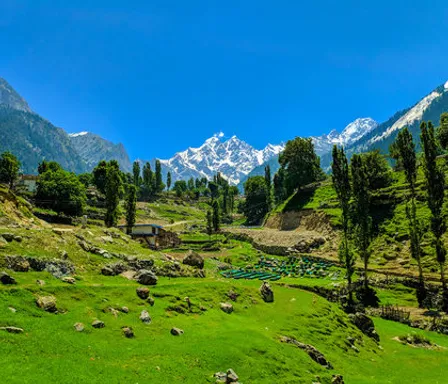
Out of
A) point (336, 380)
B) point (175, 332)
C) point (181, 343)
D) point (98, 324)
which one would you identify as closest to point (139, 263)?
point (175, 332)

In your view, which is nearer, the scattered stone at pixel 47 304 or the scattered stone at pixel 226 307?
the scattered stone at pixel 47 304

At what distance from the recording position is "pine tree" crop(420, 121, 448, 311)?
53875 millimetres

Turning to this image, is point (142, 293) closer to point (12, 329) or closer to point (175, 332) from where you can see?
point (175, 332)

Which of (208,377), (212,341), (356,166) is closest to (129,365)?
(208,377)

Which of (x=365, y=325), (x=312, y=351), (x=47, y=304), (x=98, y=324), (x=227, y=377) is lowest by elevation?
(x=365, y=325)

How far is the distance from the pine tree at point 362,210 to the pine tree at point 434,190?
1040cm

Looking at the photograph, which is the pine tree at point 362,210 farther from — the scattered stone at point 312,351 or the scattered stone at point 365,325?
the scattered stone at point 312,351

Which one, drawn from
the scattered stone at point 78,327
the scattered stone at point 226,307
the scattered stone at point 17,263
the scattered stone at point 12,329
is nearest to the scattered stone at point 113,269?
the scattered stone at point 17,263

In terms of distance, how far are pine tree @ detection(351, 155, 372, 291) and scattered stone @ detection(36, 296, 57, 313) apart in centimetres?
5242

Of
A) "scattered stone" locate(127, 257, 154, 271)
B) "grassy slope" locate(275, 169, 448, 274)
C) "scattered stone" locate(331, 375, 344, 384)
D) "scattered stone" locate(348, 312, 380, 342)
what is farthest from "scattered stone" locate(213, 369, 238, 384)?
"grassy slope" locate(275, 169, 448, 274)

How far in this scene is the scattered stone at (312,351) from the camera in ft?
83.1

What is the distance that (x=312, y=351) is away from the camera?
2581cm

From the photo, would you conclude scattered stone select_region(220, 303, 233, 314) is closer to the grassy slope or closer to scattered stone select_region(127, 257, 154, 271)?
scattered stone select_region(127, 257, 154, 271)

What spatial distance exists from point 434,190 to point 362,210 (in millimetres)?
12402
